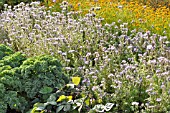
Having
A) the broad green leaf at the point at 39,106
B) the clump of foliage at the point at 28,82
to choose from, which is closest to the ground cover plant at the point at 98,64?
the broad green leaf at the point at 39,106

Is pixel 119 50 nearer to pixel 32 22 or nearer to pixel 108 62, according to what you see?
pixel 108 62

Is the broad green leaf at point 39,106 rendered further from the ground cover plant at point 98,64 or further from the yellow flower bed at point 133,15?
the yellow flower bed at point 133,15

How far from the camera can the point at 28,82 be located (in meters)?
4.08

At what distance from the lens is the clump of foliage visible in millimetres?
3982

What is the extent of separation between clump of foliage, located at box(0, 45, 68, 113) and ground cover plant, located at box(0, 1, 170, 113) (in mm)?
118

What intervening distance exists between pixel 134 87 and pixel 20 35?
7.83 ft

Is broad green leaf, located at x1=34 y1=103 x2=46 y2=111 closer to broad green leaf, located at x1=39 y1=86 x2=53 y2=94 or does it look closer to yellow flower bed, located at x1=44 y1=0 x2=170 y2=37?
broad green leaf, located at x1=39 y1=86 x2=53 y2=94

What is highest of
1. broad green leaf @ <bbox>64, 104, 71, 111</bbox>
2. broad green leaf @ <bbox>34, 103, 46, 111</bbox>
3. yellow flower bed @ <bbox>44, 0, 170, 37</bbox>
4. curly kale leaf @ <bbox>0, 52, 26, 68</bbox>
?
yellow flower bed @ <bbox>44, 0, 170, 37</bbox>

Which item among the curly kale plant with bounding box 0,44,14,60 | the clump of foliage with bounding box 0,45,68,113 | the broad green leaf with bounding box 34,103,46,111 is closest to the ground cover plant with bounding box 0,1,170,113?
the broad green leaf with bounding box 34,103,46,111

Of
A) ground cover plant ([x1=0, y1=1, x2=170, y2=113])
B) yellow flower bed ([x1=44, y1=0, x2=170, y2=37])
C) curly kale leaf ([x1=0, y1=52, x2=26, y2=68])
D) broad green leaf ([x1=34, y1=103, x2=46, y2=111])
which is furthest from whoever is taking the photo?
yellow flower bed ([x1=44, y1=0, x2=170, y2=37])

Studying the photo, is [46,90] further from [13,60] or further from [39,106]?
[13,60]

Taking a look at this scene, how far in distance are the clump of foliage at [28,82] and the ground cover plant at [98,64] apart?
0.39 ft

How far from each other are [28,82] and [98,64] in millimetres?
1068

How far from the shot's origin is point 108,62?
4.81 meters
